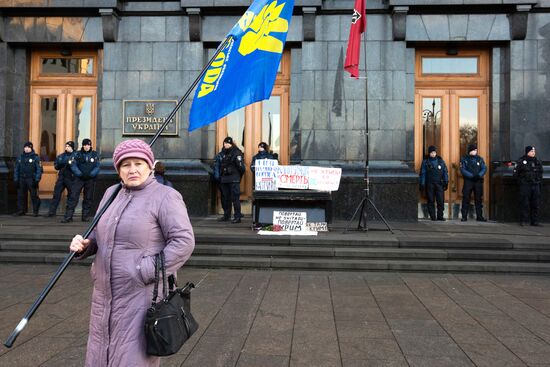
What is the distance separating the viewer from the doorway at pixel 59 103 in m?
13.6

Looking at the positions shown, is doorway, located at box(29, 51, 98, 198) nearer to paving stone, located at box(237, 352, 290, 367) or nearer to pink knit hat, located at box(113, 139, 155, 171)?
paving stone, located at box(237, 352, 290, 367)

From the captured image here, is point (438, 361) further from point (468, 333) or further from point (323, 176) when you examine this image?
point (323, 176)

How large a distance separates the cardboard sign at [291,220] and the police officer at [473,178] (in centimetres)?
499

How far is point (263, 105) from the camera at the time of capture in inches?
526

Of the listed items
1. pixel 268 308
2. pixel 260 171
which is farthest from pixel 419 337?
pixel 260 171

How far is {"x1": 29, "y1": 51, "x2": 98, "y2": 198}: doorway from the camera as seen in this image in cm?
1360

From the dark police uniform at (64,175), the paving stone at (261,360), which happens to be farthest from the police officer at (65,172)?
the paving stone at (261,360)

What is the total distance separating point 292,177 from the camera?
10188mm

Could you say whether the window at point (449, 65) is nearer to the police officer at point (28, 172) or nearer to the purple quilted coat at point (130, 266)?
the police officer at point (28, 172)

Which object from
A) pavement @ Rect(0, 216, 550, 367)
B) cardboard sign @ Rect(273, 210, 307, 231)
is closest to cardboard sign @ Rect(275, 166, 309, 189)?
cardboard sign @ Rect(273, 210, 307, 231)

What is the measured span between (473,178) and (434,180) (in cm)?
101

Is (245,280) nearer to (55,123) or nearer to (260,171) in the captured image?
(260,171)

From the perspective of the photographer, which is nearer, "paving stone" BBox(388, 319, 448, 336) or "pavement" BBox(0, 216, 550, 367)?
"pavement" BBox(0, 216, 550, 367)

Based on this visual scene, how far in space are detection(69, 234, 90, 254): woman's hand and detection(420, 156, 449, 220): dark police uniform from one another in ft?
35.6
